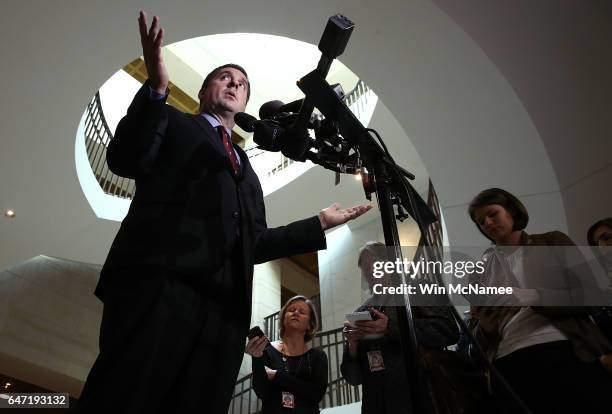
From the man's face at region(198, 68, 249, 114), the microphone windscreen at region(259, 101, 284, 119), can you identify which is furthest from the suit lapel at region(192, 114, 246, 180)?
the microphone windscreen at region(259, 101, 284, 119)

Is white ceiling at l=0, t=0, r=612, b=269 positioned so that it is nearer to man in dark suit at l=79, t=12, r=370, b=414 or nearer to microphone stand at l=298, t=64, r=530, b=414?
microphone stand at l=298, t=64, r=530, b=414

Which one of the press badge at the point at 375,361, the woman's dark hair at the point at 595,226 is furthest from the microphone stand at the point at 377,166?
the woman's dark hair at the point at 595,226

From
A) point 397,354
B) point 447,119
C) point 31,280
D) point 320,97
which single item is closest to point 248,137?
point 31,280

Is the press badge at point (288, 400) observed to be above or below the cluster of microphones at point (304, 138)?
below

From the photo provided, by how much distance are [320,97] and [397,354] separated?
5.00 feet

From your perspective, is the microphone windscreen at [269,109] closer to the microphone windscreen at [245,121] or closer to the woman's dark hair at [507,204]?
the microphone windscreen at [245,121]

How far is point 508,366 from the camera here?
164cm

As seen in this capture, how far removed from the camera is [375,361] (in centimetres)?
246

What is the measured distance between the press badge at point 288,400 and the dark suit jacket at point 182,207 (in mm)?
1657

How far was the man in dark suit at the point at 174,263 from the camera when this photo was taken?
3.47 feet

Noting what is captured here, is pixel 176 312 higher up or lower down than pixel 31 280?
lower down

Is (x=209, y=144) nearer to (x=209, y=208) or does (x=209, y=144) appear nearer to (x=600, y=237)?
(x=209, y=208)

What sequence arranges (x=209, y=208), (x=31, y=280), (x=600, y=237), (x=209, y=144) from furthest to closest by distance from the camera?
(x=31, y=280) < (x=600, y=237) < (x=209, y=144) < (x=209, y=208)

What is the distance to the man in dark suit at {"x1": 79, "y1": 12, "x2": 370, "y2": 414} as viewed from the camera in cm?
106
